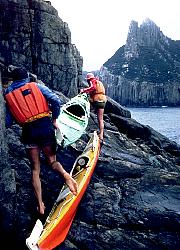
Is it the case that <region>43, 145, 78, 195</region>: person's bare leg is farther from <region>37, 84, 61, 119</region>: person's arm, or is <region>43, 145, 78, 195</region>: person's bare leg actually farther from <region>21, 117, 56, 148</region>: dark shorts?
<region>37, 84, 61, 119</region>: person's arm

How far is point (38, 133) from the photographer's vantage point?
635 centimetres

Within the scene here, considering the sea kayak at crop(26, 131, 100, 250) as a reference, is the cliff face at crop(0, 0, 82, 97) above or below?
above

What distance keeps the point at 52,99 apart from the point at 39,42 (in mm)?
16680

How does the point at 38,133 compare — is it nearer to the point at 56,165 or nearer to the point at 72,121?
the point at 56,165

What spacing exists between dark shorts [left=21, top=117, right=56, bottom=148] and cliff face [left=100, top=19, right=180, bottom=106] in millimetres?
160122

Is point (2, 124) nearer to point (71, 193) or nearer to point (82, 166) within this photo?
point (71, 193)

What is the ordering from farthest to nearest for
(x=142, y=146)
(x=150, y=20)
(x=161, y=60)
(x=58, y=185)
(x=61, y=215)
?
1. (x=150, y=20)
2. (x=161, y=60)
3. (x=142, y=146)
4. (x=58, y=185)
5. (x=61, y=215)

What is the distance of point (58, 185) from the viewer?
7961 mm

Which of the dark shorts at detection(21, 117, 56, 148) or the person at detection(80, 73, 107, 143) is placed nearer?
the dark shorts at detection(21, 117, 56, 148)

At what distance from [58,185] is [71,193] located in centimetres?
99

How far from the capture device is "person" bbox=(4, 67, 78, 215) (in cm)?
618

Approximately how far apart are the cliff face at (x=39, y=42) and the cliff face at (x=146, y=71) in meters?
143

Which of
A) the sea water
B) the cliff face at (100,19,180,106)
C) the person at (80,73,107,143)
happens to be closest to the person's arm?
the person at (80,73,107,143)

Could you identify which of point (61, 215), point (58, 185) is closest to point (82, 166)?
point (58, 185)
